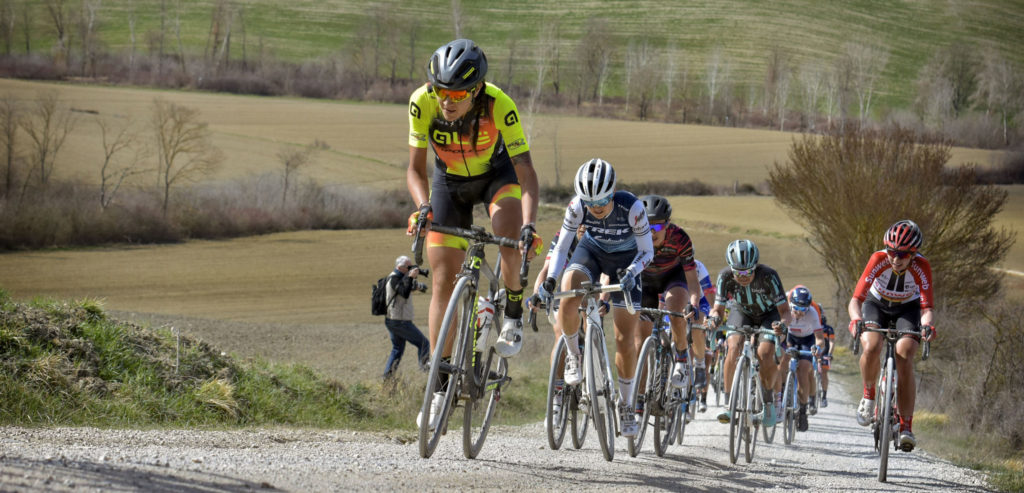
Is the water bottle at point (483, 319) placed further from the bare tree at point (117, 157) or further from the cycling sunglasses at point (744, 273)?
the bare tree at point (117, 157)

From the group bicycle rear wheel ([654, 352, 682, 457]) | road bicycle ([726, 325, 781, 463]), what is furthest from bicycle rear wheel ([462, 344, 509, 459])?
road bicycle ([726, 325, 781, 463])

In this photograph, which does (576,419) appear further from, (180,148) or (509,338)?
(180,148)

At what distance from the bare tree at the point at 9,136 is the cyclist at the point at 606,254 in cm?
4650

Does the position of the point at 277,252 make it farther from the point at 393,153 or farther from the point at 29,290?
the point at 393,153

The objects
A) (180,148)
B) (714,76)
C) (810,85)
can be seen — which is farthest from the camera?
(714,76)

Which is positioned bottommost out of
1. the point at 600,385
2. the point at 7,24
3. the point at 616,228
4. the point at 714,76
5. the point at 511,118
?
the point at 600,385

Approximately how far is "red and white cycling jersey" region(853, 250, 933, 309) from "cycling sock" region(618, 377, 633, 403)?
258 centimetres

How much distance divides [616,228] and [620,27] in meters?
108

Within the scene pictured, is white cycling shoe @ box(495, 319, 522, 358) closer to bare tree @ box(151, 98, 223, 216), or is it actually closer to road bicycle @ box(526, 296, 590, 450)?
road bicycle @ box(526, 296, 590, 450)

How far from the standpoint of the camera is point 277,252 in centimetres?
4884

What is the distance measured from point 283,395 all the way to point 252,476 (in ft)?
21.7

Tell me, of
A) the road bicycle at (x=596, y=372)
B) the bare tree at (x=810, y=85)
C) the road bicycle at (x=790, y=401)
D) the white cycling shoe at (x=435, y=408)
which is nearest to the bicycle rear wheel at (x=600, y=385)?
the road bicycle at (x=596, y=372)

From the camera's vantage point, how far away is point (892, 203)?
148 ft

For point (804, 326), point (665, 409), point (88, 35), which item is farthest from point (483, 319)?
point (88, 35)
